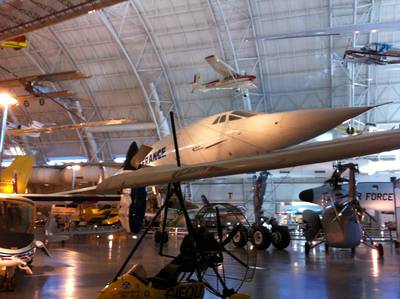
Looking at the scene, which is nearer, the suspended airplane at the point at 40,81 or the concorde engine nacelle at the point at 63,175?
the suspended airplane at the point at 40,81

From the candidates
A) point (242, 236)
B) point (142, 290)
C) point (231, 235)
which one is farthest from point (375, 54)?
point (142, 290)

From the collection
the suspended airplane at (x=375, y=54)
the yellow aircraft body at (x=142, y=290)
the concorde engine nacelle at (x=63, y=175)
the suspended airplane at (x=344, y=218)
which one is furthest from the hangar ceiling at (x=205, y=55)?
the yellow aircraft body at (x=142, y=290)

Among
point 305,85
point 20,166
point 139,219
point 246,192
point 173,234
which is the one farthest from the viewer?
point 246,192

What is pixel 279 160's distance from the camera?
13.3ft

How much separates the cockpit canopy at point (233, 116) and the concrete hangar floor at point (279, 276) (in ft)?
12.7

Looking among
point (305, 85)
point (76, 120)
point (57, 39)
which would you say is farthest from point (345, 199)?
point (76, 120)

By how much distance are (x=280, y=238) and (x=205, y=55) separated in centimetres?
1791

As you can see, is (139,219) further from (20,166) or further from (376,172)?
(376,172)

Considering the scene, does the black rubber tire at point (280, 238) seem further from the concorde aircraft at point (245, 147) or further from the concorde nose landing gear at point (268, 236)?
the concorde aircraft at point (245, 147)

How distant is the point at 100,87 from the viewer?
34781 mm

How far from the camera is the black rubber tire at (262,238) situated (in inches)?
592

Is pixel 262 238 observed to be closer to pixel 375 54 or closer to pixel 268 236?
pixel 268 236

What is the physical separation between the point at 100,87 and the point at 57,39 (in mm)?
5338

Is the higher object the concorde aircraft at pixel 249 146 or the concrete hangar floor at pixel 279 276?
the concorde aircraft at pixel 249 146
